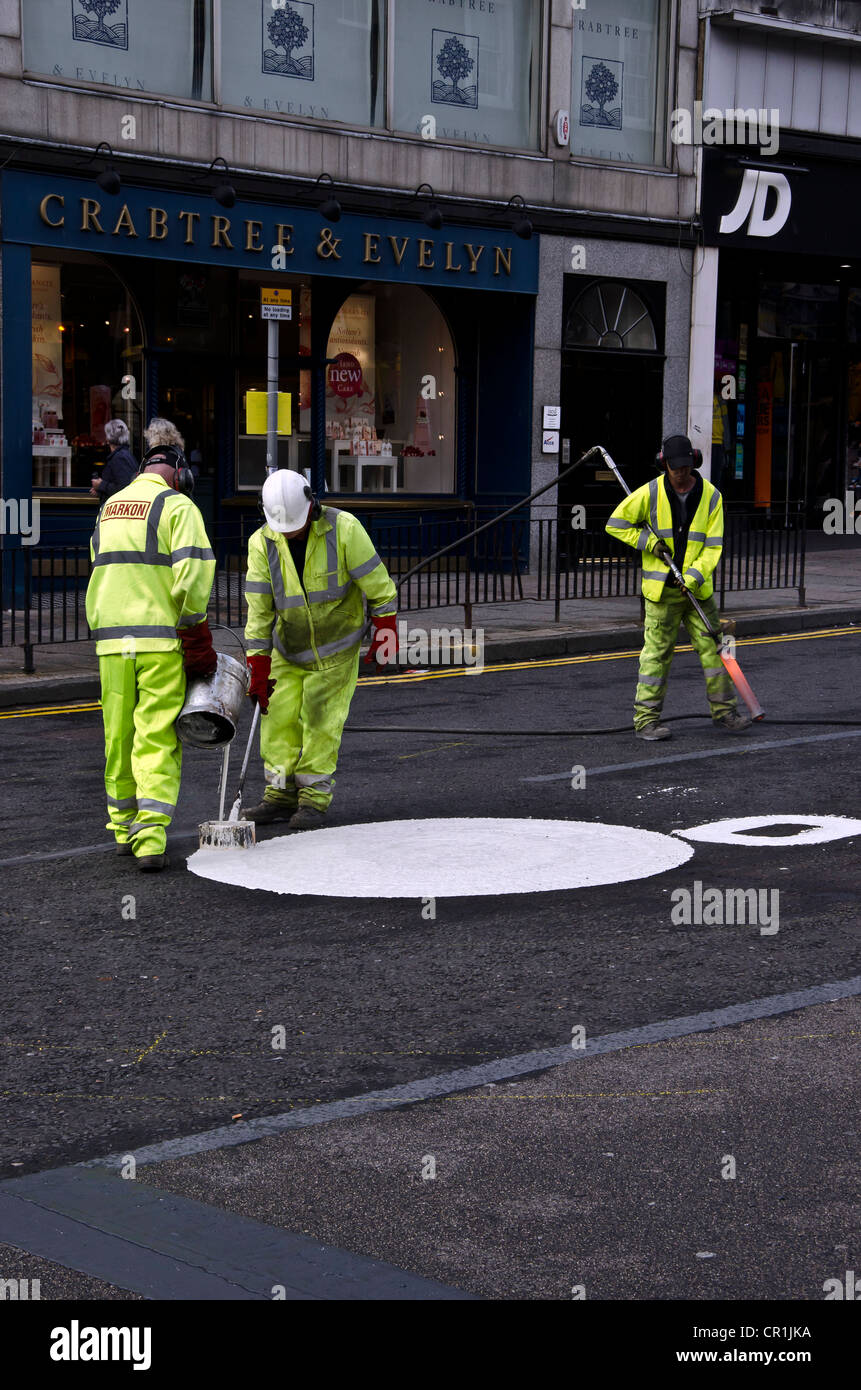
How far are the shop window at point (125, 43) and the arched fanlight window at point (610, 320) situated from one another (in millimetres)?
5624

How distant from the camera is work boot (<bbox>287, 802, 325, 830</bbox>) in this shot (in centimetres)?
Answer: 868

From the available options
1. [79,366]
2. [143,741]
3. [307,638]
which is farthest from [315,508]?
[79,366]

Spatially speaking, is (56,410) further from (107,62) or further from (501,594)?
(501,594)

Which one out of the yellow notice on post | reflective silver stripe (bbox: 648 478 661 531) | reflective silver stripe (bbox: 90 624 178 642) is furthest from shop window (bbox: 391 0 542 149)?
reflective silver stripe (bbox: 90 624 178 642)

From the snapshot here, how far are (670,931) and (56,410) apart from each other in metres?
13.8

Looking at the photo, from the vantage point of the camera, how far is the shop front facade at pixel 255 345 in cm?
1836

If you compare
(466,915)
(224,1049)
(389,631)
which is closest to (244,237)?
(389,631)

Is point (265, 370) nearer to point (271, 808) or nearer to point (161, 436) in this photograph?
point (161, 436)

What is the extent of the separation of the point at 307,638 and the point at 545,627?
811cm

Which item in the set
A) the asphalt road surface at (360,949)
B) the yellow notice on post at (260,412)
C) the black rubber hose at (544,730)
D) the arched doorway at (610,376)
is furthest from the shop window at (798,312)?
the asphalt road surface at (360,949)

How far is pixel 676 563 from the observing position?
37.3 ft

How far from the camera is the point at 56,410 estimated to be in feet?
62.6

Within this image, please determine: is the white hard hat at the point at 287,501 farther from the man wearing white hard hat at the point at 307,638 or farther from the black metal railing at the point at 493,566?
the black metal railing at the point at 493,566
